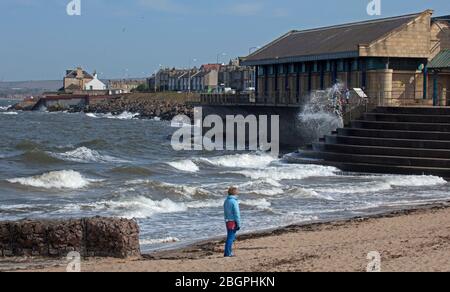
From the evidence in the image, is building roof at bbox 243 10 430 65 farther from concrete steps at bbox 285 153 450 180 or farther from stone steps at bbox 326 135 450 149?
concrete steps at bbox 285 153 450 180

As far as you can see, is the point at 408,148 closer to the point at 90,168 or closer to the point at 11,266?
the point at 90,168

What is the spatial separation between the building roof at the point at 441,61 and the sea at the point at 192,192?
32.3ft

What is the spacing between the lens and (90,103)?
155500mm

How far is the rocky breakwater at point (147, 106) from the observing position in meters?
106

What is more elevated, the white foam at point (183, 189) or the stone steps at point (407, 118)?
the stone steps at point (407, 118)

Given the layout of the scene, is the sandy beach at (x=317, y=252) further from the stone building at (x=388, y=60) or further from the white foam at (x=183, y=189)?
the stone building at (x=388, y=60)

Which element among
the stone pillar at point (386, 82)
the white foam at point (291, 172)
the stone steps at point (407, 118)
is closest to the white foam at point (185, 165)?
the white foam at point (291, 172)

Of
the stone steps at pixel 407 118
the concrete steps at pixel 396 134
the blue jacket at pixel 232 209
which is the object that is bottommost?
the blue jacket at pixel 232 209

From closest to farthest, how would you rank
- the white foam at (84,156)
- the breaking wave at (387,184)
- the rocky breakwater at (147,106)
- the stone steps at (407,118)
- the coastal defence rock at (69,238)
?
the coastal defence rock at (69,238) < the breaking wave at (387,184) < the stone steps at (407,118) < the white foam at (84,156) < the rocky breakwater at (147,106)

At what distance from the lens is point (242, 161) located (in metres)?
41.9

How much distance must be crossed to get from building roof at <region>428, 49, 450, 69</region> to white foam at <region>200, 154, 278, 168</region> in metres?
9.84

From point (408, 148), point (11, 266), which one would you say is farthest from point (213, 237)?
point (408, 148)

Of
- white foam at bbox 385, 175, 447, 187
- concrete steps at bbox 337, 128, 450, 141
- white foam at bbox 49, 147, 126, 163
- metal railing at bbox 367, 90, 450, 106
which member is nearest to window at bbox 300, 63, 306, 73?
metal railing at bbox 367, 90, 450, 106

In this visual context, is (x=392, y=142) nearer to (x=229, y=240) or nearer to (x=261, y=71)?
(x=229, y=240)
